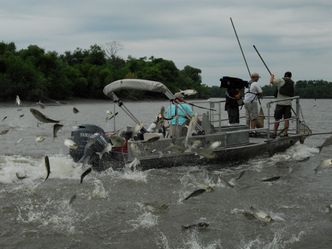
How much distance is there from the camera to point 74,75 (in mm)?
94312

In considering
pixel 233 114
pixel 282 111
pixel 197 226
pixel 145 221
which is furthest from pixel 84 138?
pixel 282 111

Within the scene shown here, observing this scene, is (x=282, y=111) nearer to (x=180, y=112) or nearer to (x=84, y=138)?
(x=180, y=112)

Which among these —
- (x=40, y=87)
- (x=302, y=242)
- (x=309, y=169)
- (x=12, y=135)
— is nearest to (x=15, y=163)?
(x=309, y=169)

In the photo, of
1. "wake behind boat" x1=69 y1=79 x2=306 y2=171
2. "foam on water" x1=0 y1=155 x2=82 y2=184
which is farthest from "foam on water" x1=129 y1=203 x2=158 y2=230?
"foam on water" x1=0 y1=155 x2=82 y2=184

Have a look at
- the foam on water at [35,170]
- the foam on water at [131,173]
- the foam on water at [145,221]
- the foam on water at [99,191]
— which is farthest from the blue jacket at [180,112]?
the foam on water at [145,221]

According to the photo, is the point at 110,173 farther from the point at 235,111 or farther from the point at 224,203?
the point at 235,111

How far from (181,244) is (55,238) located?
6.86ft

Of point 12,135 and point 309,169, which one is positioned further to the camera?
point 12,135

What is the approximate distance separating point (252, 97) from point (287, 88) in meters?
1.19

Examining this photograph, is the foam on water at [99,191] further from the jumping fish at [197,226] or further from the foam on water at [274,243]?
the foam on water at [274,243]

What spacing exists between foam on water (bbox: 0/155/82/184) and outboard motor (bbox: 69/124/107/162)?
1.11 ft

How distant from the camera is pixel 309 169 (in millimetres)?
15836

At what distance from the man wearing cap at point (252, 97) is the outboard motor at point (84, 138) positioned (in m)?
5.71

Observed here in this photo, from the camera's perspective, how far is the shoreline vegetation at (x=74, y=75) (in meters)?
76.1
